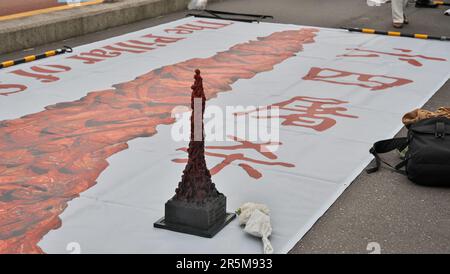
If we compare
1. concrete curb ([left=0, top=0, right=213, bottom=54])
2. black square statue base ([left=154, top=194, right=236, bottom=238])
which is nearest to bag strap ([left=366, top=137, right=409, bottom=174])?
black square statue base ([left=154, top=194, right=236, bottom=238])

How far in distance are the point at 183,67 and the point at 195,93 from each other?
4.79 metres

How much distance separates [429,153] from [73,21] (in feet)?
23.9

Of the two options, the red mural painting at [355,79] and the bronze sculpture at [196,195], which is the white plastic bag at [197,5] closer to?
the red mural painting at [355,79]

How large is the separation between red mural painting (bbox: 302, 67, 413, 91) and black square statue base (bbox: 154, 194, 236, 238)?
425cm

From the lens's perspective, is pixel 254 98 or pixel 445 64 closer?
pixel 254 98

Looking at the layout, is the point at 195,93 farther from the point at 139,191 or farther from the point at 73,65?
the point at 73,65

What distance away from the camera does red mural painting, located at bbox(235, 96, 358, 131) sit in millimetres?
7047

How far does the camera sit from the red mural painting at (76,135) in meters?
4.99

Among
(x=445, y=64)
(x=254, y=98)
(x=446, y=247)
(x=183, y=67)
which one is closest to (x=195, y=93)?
(x=446, y=247)

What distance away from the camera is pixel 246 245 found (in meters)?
4.56

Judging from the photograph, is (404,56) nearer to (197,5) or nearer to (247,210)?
(197,5)

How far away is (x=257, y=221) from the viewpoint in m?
4.64

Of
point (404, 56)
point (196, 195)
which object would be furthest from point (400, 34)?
point (196, 195)

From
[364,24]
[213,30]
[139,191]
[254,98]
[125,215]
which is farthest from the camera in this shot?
[364,24]
